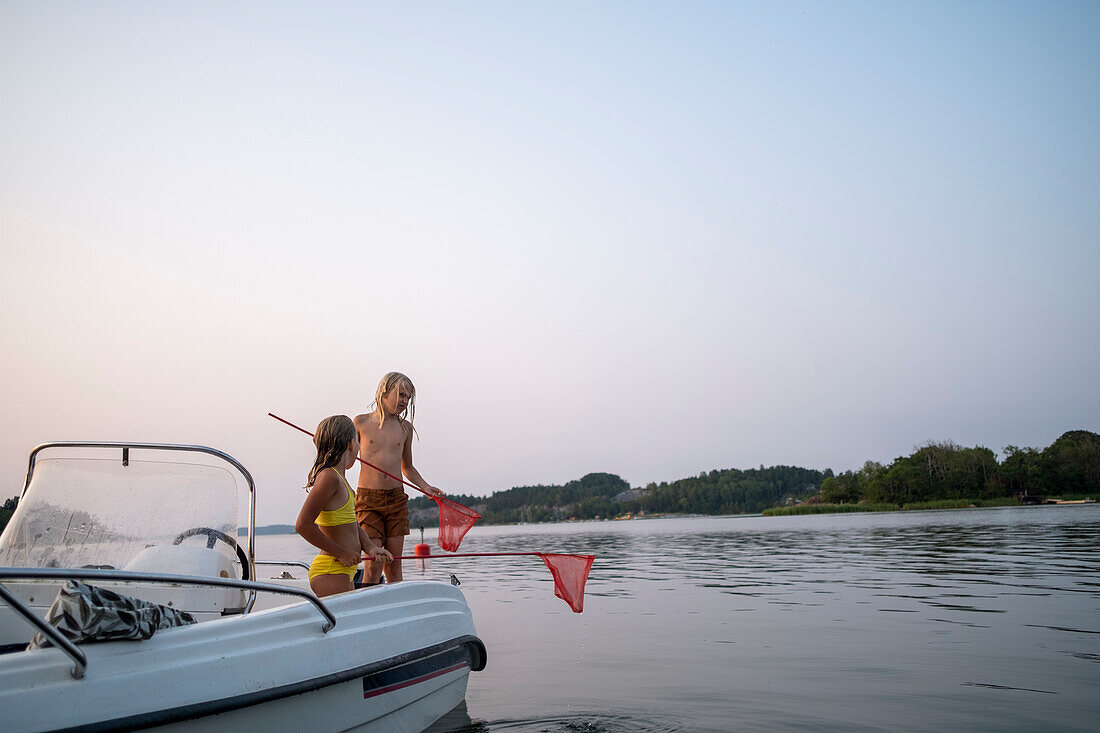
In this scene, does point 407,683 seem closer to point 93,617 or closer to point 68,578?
point 93,617

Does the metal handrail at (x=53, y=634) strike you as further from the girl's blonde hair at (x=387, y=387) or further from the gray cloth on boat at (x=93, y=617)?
the girl's blonde hair at (x=387, y=387)

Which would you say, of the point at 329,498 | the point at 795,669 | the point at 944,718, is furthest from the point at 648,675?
the point at 329,498

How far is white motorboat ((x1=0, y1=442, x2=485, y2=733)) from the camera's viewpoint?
2.71 metres

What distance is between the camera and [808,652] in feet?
23.7

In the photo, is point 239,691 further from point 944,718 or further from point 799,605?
point 799,605

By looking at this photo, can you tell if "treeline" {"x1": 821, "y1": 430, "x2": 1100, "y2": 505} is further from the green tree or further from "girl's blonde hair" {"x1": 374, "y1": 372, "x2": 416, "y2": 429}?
"girl's blonde hair" {"x1": 374, "y1": 372, "x2": 416, "y2": 429}

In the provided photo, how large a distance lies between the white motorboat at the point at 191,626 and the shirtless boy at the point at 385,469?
830 millimetres

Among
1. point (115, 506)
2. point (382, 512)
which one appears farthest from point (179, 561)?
point (382, 512)

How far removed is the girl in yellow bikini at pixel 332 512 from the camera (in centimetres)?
438

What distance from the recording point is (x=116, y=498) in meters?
4.41

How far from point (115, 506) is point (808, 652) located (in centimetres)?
608

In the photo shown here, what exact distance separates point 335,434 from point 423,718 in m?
1.88

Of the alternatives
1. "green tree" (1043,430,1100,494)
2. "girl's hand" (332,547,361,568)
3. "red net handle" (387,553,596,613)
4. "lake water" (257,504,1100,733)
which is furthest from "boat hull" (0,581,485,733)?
"green tree" (1043,430,1100,494)

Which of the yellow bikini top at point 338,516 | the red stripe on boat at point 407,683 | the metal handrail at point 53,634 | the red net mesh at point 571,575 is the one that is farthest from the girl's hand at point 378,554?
the metal handrail at point 53,634
